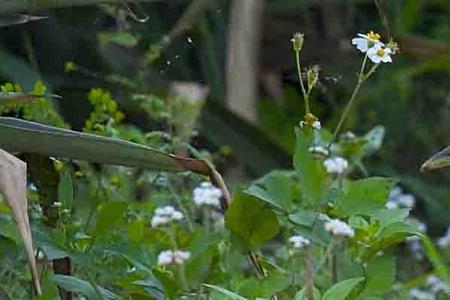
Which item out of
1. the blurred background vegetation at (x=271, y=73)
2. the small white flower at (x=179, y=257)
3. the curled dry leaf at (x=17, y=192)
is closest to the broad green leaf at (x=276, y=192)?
the small white flower at (x=179, y=257)

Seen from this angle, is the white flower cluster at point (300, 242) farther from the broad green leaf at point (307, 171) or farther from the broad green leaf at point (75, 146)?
the broad green leaf at point (75, 146)

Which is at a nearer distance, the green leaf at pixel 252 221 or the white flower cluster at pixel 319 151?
the green leaf at pixel 252 221

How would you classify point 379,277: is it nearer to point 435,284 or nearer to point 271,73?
point 435,284

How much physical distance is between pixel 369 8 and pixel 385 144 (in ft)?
1.72

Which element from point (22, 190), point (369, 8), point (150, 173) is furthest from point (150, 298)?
point (369, 8)

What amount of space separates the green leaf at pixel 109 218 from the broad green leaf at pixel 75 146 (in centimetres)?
5

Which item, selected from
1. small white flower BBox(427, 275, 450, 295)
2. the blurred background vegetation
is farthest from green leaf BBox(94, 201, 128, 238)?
the blurred background vegetation

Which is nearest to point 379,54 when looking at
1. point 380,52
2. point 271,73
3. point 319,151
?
point 380,52

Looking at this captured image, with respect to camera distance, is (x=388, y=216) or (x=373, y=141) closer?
(x=388, y=216)

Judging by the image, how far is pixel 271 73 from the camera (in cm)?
401

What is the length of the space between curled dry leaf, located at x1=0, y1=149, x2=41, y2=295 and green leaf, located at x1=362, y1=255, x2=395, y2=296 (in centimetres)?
35

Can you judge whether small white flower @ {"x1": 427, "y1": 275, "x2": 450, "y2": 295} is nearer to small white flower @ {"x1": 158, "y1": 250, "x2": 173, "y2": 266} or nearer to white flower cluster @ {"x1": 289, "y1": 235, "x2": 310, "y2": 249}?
white flower cluster @ {"x1": 289, "y1": 235, "x2": 310, "y2": 249}

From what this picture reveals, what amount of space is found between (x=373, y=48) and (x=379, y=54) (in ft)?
0.06

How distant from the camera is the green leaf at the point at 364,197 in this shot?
4.46 feet
